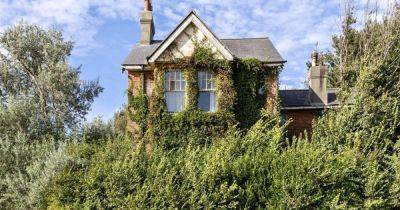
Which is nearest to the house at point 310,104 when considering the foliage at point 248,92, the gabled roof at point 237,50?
the foliage at point 248,92

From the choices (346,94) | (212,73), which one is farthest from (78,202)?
(346,94)

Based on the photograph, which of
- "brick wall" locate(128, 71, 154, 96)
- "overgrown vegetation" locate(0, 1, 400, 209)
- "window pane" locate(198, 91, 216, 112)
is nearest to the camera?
"overgrown vegetation" locate(0, 1, 400, 209)

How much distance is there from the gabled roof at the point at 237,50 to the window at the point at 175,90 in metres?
1.28

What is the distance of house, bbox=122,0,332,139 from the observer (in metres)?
20.5

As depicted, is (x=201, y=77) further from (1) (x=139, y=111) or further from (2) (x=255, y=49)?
(2) (x=255, y=49)

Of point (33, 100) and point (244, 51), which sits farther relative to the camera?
point (33, 100)

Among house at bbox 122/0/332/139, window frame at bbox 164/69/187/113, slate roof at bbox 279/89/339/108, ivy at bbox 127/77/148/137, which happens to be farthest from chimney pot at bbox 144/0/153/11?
slate roof at bbox 279/89/339/108

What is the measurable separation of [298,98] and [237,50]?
425 centimetres

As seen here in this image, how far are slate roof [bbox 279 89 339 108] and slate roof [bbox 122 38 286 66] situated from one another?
8.83ft

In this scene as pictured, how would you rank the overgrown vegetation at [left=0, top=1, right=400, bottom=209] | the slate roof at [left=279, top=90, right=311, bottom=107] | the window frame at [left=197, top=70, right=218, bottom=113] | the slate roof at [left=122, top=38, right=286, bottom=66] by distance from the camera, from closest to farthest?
the overgrown vegetation at [left=0, top=1, right=400, bottom=209] → the window frame at [left=197, top=70, right=218, bottom=113] → the slate roof at [left=122, top=38, right=286, bottom=66] → the slate roof at [left=279, top=90, right=311, bottom=107]

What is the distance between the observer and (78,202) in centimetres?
1625

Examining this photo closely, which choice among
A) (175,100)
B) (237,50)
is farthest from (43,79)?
(237,50)

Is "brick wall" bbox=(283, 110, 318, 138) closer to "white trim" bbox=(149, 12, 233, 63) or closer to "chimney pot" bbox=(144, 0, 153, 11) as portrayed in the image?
"white trim" bbox=(149, 12, 233, 63)

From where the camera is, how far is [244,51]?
2247 centimetres
